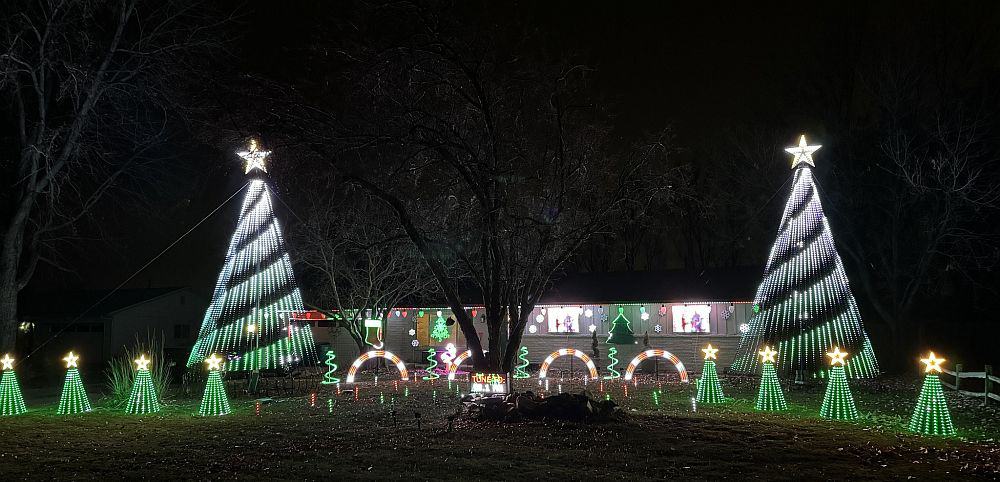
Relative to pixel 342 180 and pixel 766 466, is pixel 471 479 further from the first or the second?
pixel 342 180

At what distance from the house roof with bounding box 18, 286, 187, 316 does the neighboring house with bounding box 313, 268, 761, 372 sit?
1692 centimetres

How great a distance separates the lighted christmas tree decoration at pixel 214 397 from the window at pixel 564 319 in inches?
557

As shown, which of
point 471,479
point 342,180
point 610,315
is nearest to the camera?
point 471,479

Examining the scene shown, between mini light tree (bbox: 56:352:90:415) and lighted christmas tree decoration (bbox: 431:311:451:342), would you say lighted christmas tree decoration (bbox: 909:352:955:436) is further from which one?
lighted christmas tree decoration (bbox: 431:311:451:342)

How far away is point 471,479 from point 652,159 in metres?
7.41

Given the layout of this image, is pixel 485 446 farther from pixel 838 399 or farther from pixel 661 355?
pixel 661 355

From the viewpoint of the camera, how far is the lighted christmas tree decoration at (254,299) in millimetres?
16828

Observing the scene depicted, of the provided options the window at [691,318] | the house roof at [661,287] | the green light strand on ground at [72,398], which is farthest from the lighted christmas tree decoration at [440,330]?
the green light strand on ground at [72,398]

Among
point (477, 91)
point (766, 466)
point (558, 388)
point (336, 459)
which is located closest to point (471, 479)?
point (336, 459)

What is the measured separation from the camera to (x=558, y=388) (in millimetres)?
18016

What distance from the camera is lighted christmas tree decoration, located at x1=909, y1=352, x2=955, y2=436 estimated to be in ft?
34.6

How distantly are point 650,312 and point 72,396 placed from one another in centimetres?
1735

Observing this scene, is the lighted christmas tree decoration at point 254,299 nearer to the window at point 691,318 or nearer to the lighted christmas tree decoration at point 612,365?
the lighted christmas tree decoration at point 612,365

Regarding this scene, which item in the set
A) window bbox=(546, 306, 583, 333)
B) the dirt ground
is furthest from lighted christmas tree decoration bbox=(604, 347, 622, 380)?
the dirt ground
